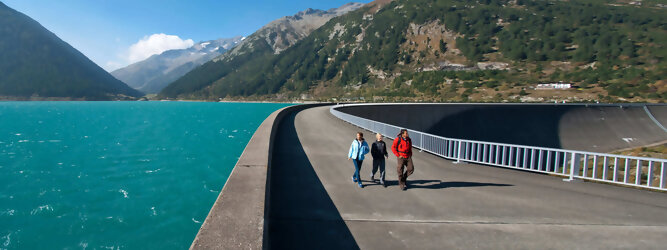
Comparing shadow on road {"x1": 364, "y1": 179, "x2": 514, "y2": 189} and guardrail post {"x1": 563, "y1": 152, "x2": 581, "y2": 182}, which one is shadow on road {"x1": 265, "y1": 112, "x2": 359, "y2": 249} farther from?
guardrail post {"x1": 563, "y1": 152, "x2": 581, "y2": 182}

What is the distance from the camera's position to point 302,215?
20.5 ft

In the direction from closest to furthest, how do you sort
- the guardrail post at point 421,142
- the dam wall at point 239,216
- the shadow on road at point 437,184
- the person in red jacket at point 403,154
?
the dam wall at point 239,216 → the person in red jacket at point 403,154 → the shadow on road at point 437,184 → the guardrail post at point 421,142

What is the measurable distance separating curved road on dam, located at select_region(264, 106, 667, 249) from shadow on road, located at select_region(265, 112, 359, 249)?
2 cm

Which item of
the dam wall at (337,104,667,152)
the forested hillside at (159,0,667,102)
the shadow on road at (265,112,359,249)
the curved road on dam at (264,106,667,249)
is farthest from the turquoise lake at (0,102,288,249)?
the forested hillside at (159,0,667,102)

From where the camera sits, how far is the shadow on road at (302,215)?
5.16 meters

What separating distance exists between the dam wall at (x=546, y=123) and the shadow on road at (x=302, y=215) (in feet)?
113

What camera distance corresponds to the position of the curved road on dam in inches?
210

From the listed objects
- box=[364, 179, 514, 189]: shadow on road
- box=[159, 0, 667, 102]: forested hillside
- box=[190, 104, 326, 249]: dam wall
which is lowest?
box=[364, 179, 514, 189]: shadow on road

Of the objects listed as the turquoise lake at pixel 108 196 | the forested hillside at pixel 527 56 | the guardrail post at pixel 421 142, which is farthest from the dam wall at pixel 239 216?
the forested hillside at pixel 527 56

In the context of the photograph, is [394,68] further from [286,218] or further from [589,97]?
[286,218]

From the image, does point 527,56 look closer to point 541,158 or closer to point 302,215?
point 541,158

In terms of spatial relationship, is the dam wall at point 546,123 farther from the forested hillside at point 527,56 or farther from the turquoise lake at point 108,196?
the forested hillside at point 527,56

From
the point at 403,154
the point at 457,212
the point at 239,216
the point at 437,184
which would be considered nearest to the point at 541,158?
the point at 437,184

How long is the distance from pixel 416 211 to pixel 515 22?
19989cm
